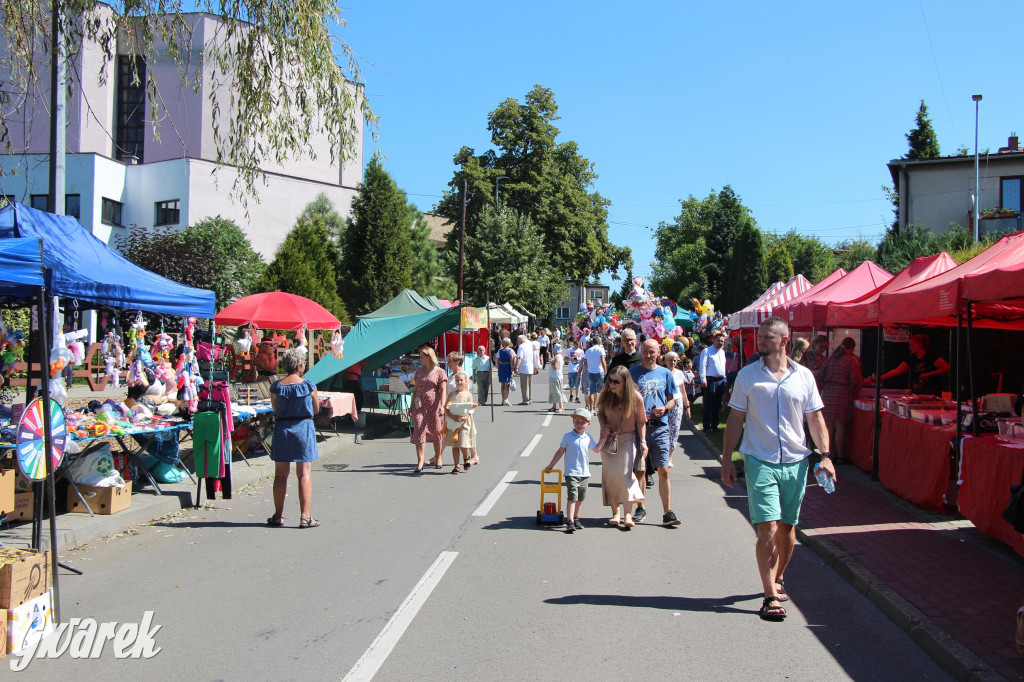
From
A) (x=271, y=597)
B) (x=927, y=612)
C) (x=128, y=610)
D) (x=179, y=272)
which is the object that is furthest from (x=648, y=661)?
(x=179, y=272)

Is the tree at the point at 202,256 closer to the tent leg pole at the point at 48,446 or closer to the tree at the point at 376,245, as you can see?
the tree at the point at 376,245

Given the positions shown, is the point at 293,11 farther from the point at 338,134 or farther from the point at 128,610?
the point at 128,610

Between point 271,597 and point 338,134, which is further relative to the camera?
point 338,134

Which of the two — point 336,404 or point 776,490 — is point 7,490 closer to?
point 776,490

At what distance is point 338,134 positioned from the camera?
323 inches

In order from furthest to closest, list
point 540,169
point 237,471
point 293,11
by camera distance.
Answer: point 540,169 < point 237,471 < point 293,11

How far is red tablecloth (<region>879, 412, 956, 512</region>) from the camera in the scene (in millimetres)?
8008

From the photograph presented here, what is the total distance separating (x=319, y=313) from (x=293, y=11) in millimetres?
13015

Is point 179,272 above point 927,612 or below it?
above

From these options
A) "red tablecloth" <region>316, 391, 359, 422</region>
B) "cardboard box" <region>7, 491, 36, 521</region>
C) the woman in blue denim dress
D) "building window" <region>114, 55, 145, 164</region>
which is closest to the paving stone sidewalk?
the woman in blue denim dress

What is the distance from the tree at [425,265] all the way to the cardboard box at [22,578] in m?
41.8

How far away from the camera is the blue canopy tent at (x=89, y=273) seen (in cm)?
723

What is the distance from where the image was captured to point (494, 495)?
9648 millimetres

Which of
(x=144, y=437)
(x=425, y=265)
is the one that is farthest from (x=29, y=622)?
(x=425, y=265)
